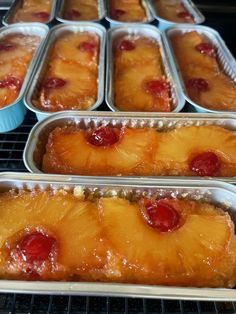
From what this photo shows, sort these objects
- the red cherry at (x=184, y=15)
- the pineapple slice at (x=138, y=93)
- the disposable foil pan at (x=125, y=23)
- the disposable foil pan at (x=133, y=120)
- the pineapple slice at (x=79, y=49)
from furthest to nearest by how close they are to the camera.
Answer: the red cherry at (x=184, y=15)
the disposable foil pan at (x=125, y=23)
the pineapple slice at (x=79, y=49)
the pineapple slice at (x=138, y=93)
the disposable foil pan at (x=133, y=120)

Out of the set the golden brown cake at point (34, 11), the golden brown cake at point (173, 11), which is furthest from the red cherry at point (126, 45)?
the golden brown cake at point (34, 11)

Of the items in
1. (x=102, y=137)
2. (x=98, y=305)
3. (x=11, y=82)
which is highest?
(x=102, y=137)

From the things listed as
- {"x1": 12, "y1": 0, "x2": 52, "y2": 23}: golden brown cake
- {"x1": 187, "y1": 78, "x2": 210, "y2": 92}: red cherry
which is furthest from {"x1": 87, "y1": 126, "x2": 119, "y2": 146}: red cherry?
{"x1": 12, "y1": 0, "x2": 52, "y2": 23}: golden brown cake

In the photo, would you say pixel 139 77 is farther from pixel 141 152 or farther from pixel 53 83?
→ pixel 141 152

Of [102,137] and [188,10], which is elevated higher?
[188,10]

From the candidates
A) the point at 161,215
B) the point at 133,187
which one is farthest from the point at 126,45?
the point at 161,215

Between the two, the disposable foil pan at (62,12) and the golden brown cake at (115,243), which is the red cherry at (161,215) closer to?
the golden brown cake at (115,243)

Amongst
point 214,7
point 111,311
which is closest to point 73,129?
point 111,311
